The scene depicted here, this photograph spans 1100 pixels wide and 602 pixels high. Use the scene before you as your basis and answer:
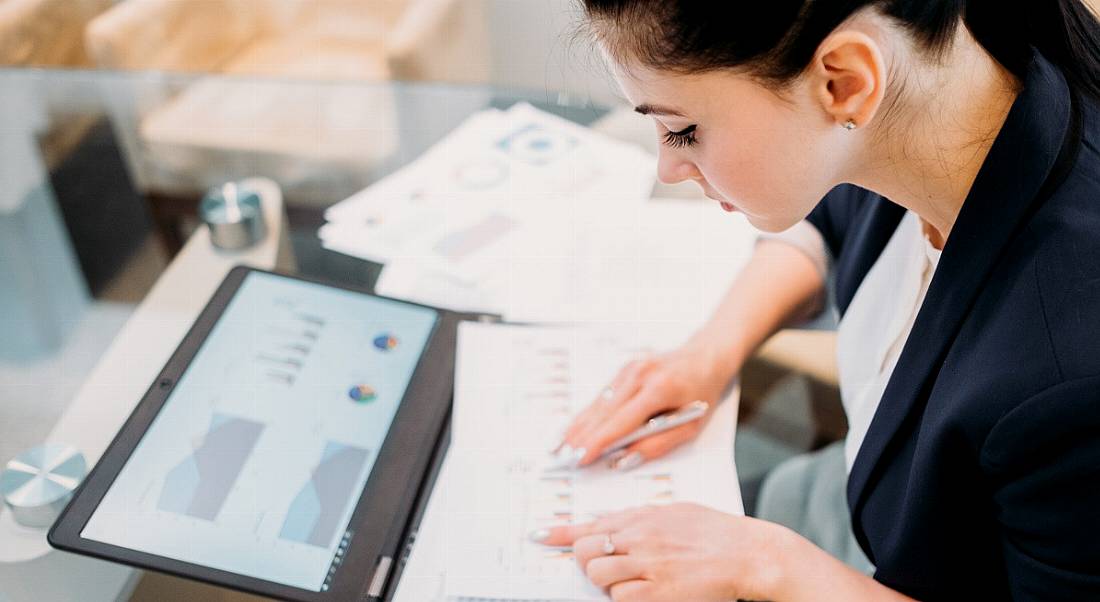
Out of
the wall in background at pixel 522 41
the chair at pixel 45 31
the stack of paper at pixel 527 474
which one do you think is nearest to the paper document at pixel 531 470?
the stack of paper at pixel 527 474

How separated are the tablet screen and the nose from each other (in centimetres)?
33

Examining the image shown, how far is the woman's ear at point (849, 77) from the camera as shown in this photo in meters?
0.63

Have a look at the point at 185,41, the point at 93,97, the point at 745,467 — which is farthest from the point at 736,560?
the point at 185,41

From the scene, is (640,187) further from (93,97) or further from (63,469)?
(93,97)

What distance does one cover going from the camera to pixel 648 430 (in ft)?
2.91

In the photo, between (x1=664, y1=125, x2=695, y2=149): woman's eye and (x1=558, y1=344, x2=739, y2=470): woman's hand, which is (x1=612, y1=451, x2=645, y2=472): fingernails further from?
(x1=664, y1=125, x2=695, y2=149): woman's eye

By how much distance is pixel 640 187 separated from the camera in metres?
1.26

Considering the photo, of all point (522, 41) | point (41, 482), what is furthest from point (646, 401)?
Answer: point (522, 41)

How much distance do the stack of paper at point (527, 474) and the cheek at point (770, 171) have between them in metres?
0.25

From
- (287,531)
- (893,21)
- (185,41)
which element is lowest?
(185,41)

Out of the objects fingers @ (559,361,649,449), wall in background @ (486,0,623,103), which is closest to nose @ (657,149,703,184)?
fingers @ (559,361,649,449)

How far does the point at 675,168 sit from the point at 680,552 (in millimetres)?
313

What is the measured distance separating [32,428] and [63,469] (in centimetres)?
11

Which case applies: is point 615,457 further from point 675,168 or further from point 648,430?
point 675,168
